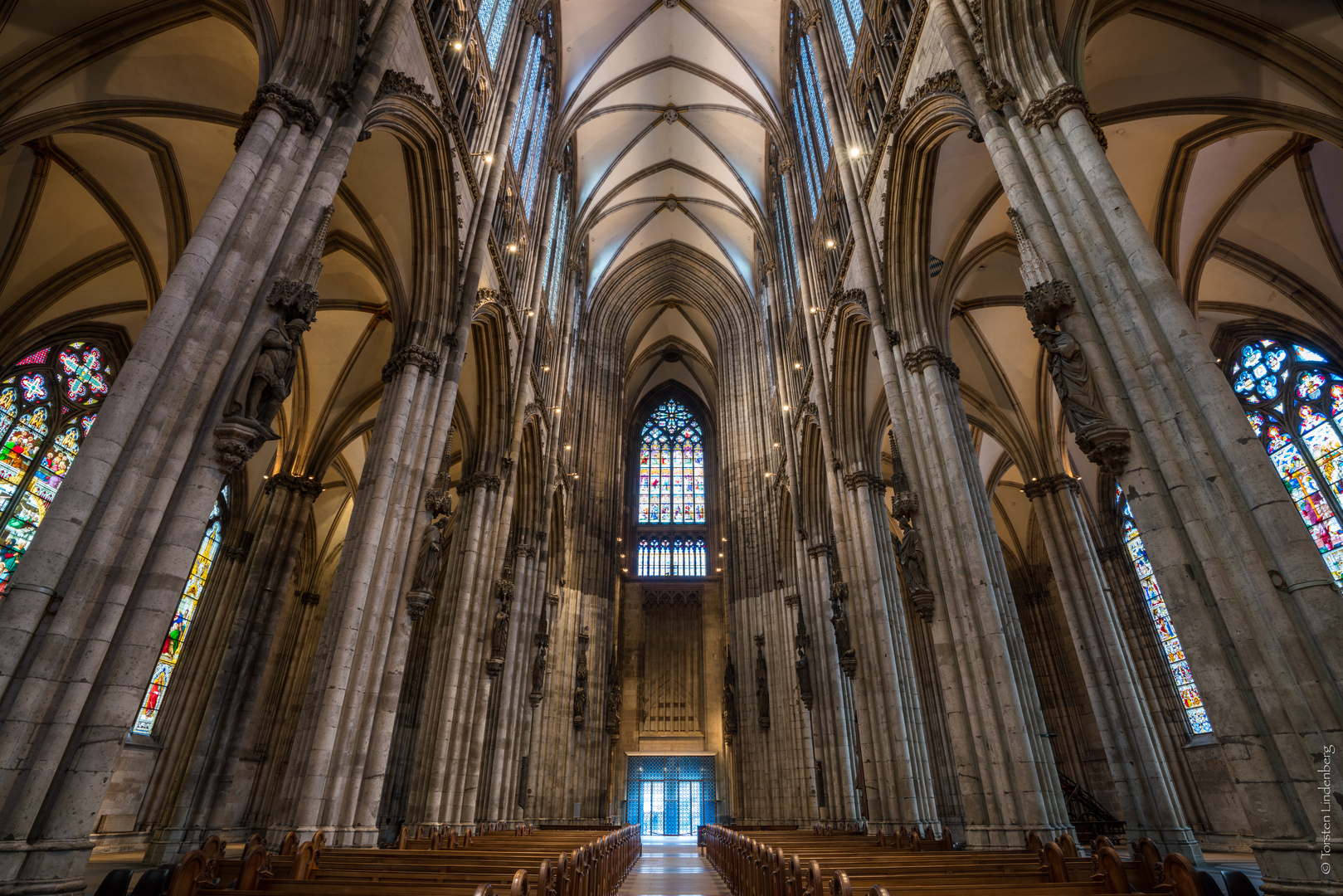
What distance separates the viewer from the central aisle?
8.52 m

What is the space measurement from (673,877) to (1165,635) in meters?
14.1

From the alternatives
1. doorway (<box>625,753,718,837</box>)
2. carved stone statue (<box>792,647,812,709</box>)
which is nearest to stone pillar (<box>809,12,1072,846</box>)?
carved stone statue (<box>792,647,812,709</box>)

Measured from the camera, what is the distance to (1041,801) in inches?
297

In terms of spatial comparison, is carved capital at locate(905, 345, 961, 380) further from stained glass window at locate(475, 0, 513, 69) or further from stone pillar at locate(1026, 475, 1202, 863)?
stained glass window at locate(475, 0, 513, 69)

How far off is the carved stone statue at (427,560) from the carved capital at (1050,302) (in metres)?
7.93

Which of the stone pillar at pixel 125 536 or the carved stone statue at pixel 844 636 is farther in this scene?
the carved stone statue at pixel 844 636

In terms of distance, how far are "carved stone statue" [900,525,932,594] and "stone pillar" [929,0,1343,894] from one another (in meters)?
4.62

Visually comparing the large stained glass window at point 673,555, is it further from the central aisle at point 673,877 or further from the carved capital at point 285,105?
the carved capital at point 285,105

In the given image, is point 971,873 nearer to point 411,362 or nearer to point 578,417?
point 411,362

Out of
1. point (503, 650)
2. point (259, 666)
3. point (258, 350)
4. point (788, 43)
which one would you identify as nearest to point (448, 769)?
point (503, 650)

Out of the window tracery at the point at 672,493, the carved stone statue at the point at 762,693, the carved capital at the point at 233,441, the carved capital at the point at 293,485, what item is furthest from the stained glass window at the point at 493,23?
the window tracery at the point at 672,493

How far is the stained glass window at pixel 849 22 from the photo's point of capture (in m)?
13.7

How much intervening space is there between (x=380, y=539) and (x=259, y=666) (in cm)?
763

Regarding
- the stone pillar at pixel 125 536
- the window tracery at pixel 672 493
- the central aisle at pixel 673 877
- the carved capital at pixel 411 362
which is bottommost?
the central aisle at pixel 673 877
